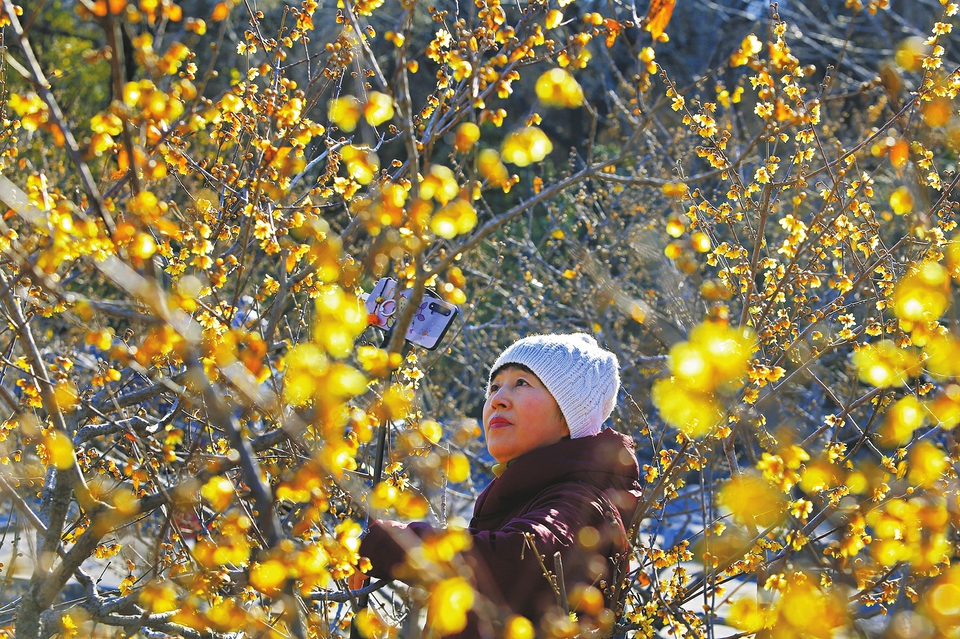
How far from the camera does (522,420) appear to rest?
252 cm

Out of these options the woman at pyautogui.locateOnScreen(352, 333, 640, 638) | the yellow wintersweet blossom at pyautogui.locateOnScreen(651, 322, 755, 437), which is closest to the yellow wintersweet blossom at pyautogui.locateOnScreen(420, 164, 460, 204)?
the yellow wintersweet blossom at pyautogui.locateOnScreen(651, 322, 755, 437)

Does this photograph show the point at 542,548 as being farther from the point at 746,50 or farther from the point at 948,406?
the point at 746,50

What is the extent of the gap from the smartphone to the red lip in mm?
286

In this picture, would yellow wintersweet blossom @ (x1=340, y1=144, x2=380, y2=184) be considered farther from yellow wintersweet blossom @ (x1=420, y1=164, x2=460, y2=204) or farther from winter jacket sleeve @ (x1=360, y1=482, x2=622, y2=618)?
winter jacket sleeve @ (x1=360, y1=482, x2=622, y2=618)

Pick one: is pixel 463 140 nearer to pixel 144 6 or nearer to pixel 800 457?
pixel 144 6

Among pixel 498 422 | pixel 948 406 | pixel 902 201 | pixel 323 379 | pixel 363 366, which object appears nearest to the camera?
pixel 323 379

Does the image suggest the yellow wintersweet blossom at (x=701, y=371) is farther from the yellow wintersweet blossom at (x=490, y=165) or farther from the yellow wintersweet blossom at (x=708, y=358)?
the yellow wintersweet blossom at (x=490, y=165)

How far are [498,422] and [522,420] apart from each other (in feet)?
0.24

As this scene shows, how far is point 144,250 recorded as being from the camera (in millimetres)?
1562

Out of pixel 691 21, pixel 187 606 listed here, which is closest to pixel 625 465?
pixel 187 606

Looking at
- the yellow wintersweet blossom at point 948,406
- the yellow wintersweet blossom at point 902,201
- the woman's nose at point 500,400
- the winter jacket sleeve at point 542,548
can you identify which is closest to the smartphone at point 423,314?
A: the woman's nose at point 500,400

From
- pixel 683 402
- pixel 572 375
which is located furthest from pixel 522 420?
pixel 683 402

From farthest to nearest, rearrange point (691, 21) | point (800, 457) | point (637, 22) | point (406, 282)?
1. point (691, 21)
2. point (406, 282)
3. point (637, 22)
4. point (800, 457)

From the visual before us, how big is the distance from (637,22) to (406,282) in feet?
2.78
